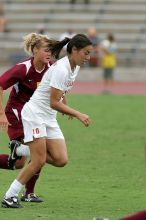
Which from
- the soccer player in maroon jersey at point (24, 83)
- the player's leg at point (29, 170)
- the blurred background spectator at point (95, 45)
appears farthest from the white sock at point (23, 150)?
the blurred background spectator at point (95, 45)

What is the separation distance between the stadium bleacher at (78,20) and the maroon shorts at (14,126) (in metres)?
25.0

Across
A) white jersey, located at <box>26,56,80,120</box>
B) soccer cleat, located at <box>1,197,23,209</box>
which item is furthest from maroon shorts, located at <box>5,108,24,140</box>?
soccer cleat, located at <box>1,197,23,209</box>

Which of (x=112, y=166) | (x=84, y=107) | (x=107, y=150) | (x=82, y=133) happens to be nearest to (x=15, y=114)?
(x=112, y=166)

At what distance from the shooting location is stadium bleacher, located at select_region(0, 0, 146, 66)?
3566cm

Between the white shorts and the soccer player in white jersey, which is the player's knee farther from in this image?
the white shorts

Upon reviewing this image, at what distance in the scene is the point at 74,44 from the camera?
871 cm

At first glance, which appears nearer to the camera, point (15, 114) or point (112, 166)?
point (15, 114)

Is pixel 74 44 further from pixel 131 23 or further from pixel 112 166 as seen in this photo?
pixel 131 23

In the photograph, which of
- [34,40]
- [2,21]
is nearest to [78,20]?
[2,21]

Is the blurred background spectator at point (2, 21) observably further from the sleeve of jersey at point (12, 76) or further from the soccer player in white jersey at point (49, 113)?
the soccer player in white jersey at point (49, 113)

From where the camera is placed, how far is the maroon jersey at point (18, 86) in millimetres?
9383

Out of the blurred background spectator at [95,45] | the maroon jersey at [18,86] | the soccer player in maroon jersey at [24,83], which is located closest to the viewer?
the soccer player in maroon jersey at [24,83]

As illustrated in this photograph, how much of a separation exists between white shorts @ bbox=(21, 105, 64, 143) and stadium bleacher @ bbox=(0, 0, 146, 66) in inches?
1024

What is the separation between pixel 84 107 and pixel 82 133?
5.30 metres
